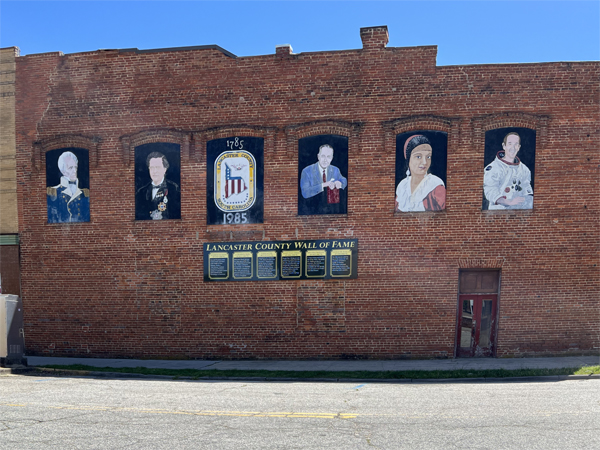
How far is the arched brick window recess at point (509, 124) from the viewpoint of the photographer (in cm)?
1458

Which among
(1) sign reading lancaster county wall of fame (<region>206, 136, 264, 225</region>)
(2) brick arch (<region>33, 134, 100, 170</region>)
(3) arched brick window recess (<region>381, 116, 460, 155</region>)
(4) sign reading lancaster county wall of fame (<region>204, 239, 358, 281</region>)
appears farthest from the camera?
(2) brick arch (<region>33, 134, 100, 170</region>)

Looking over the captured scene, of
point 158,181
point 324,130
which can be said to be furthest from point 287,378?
point 158,181

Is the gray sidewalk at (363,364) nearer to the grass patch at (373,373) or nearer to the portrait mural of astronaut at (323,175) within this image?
the grass patch at (373,373)

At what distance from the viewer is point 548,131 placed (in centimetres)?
1461

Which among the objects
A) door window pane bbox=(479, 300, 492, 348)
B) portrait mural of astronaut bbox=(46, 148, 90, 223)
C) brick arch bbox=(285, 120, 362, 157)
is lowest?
door window pane bbox=(479, 300, 492, 348)

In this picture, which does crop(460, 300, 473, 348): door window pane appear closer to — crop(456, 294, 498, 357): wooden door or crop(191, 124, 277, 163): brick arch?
crop(456, 294, 498, 357): wooden door

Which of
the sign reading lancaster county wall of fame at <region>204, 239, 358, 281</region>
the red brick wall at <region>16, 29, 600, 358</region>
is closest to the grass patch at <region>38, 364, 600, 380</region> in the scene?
the red brick wall at <region>16, 29, 600, 358</region>

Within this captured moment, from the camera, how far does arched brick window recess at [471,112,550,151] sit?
14578 mm

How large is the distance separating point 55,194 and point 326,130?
28.4 feet

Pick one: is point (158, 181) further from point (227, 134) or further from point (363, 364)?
point (363, 364)

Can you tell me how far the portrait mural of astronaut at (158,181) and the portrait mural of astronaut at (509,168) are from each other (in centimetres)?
889

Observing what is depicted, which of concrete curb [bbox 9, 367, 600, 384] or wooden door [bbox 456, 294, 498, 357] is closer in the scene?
concrete curb [bbox 9, 367, 600, 384]

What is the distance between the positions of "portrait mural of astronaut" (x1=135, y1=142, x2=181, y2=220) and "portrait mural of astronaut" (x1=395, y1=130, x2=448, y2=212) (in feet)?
21.4

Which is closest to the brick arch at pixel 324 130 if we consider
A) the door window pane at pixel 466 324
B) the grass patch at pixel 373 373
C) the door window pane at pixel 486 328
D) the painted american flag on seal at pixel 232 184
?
the painted american flag on seal at pixel 232 184
